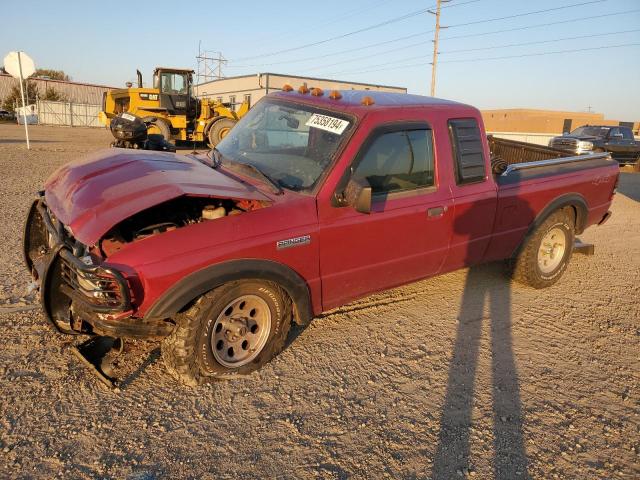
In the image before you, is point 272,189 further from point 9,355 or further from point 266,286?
point 9,355

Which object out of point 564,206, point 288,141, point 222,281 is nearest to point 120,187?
point 222,281

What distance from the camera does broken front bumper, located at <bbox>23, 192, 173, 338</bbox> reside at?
2711 mm

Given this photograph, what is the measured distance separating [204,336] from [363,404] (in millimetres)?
1139

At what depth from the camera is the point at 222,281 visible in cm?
294

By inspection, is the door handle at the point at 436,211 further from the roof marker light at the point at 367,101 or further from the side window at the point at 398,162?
the roof marker light at the point at 367,101

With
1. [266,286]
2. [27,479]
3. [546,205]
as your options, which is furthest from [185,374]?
[546,205]

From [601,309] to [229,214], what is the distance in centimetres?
397

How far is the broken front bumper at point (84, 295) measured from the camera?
271 cm

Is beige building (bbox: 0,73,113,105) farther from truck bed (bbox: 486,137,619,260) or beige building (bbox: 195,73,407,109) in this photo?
truck bed (bbox: 486,137,619,260)

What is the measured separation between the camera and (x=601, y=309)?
189 inches

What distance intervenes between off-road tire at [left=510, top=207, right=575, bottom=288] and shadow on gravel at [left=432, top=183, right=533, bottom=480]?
26cm

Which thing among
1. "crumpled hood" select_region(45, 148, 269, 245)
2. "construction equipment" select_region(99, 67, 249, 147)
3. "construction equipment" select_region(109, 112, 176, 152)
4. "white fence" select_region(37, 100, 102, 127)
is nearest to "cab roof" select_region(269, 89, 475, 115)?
"crumpled hood" select_region(45, 148, 269, 245)

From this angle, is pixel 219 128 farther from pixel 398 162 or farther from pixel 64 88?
pixel 64 88

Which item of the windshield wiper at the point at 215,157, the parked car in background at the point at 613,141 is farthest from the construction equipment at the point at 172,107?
the windshield wiper at the point at 215,157
